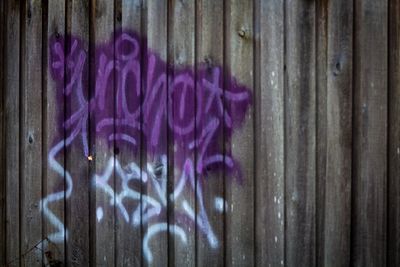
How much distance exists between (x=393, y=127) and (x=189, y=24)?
134 cm

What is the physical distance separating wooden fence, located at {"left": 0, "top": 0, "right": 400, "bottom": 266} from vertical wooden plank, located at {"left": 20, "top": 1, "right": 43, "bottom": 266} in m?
0.01

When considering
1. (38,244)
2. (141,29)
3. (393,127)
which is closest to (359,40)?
(393,127)

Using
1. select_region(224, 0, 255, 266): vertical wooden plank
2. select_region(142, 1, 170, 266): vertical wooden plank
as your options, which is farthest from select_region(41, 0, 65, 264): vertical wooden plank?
select_region(224, 0, 255, 266): vertical wooden plank

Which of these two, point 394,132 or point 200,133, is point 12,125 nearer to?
point 200,133

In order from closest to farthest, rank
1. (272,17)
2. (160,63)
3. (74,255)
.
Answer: (272,17) → (160,63) → (74,255)

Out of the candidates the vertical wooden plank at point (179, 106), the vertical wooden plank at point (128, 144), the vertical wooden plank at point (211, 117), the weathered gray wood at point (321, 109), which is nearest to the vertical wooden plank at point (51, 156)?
the vertical wooden plank at point (128, 144)

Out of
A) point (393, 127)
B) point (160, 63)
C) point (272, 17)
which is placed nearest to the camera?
point (393, 127)

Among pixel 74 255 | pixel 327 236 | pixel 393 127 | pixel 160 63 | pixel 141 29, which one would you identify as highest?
pixel 141 29

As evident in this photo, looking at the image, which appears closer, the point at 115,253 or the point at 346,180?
the point at 346,180

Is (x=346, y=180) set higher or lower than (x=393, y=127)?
lower

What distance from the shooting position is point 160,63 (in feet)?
10.5

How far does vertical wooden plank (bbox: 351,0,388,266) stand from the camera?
8.99ft

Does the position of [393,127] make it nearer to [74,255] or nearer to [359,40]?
[359,40]

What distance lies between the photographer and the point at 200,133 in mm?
3111
